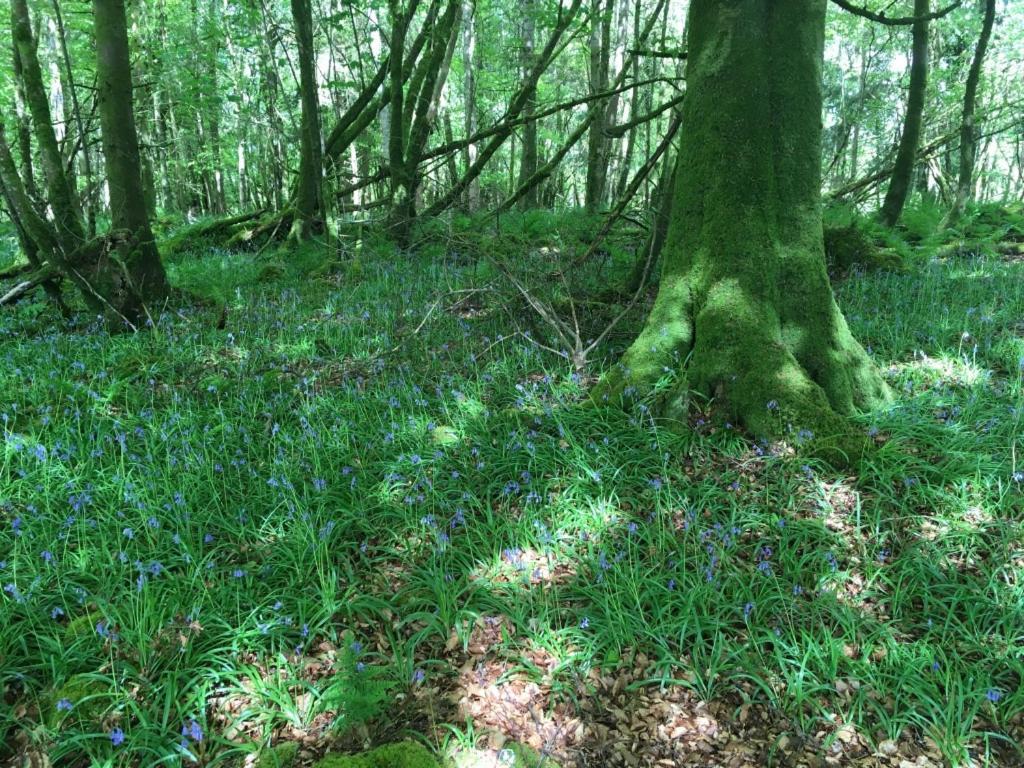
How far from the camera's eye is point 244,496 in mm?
3502

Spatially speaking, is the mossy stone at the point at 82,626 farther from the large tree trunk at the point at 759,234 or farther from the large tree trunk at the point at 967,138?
the large tree trunk at the point at 967,138

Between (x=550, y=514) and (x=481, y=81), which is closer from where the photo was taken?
(x=550, y=514)

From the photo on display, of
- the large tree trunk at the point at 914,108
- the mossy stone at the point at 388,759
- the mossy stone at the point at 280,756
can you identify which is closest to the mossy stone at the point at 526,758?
the mossy stone at the point at 388,759

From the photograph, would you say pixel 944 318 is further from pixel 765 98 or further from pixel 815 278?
pixel 765 98

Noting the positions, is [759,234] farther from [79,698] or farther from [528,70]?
[528,70]

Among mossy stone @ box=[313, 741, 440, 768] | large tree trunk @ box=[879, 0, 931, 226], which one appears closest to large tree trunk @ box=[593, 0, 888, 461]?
mossy stone @ box=[313, 741, 440, 768]

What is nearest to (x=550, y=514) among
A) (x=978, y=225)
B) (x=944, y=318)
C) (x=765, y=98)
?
(x=765, y=98)

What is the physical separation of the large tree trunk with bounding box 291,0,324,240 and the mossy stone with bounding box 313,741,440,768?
373 inches

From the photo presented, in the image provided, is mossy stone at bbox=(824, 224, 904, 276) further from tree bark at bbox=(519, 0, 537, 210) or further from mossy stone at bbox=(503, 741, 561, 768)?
mossy stone at bbox=(503, 741, 561, 768)

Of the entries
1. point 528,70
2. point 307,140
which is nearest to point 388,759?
point 307,140

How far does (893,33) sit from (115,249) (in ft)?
82.8

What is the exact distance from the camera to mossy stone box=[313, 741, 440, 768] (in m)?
1.99

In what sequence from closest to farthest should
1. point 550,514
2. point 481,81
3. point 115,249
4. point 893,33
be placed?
1. point 550,514
2. point 115,249
3. point 481,81
4. point 893,33

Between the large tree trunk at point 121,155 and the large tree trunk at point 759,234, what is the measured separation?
19.2 feet
